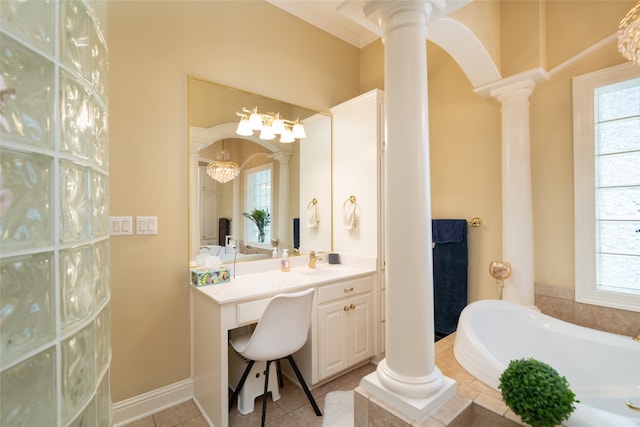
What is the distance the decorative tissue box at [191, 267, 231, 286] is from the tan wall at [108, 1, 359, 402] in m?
0.10

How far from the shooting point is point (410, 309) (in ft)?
3.97

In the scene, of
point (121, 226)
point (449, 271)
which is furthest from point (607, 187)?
point (121, 226)

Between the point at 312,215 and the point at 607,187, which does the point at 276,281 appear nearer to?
the point at 312,215

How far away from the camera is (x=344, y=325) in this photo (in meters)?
2.28

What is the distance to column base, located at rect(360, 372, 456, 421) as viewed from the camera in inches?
44.4

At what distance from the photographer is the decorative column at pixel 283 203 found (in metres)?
2.67

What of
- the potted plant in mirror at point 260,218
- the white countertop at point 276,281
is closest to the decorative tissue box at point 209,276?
the white countertop at point 276,281

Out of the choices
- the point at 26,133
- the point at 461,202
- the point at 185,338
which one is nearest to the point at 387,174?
the point at 26,133

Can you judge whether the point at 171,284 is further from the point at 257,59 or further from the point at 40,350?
the point at 257,59

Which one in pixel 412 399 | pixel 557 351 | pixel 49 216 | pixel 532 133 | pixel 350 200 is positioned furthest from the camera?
pixel 350 200

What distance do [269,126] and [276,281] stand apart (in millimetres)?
1363

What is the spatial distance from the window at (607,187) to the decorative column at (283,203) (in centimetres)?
217

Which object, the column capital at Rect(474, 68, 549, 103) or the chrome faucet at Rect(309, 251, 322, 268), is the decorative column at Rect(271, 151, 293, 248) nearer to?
the chrome faucet at Rect(309, 251, 322, 268)

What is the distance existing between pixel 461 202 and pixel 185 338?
7.99ft
